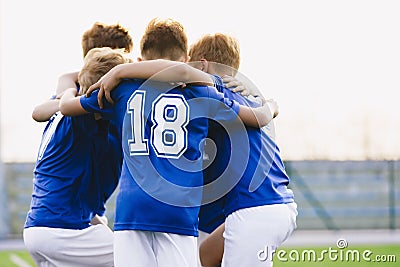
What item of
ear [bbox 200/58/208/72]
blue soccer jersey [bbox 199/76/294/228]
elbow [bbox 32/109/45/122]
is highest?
ear [bbox 200/58/208/72]

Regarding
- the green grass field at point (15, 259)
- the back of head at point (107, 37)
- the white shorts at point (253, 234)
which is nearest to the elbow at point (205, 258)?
the white shorts at point (253, 234)

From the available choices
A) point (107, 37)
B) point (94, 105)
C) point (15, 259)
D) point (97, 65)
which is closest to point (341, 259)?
point (15, 259)

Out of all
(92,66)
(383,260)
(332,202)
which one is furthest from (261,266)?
(332,202)

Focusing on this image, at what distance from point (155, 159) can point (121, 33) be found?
1245mm

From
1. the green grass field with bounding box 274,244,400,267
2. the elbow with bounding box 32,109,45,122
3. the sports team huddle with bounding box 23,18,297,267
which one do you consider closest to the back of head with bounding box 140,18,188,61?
the sports team huddle with bounding box 23,18,297,267

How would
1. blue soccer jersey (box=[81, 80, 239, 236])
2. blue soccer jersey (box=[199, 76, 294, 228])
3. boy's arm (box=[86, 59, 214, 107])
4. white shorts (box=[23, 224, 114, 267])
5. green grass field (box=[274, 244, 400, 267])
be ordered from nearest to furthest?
blue soccer jersey (box=[81, 80, 239, 236]) → boy's arm (box=[86, 59, 214, 107]) → blue soccer jersey (box=[199, 76, 294, 228]) → white shorts (box=[23, 224, 114, 267]) → green grass field (box=[274, 244, 400, 267])

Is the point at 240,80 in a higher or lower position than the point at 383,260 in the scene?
higher

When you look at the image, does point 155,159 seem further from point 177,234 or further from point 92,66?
point 92,66

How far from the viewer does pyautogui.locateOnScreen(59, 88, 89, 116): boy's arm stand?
4.64 meters

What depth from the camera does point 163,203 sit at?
4316mm

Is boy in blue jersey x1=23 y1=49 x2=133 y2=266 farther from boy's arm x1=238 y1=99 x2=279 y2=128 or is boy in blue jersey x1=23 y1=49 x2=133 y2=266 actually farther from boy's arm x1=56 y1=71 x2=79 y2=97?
boy's arm x1=238 y1=99 x2=279 y2=128

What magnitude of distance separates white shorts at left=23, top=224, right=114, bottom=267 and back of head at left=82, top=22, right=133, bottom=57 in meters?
1.06

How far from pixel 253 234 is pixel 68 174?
1090mm

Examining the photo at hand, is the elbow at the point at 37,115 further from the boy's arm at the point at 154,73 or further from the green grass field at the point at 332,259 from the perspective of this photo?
the green grass field at the point at 332,259
